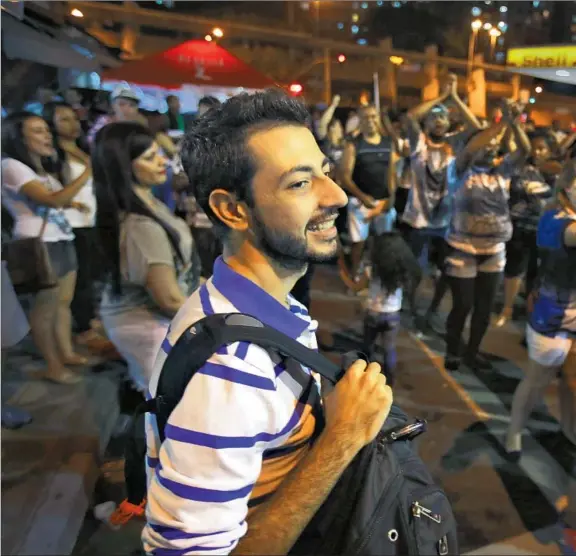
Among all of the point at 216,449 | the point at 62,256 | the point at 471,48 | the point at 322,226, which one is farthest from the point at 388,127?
the point at 216,449

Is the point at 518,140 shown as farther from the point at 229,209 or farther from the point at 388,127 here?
the point at 229,209

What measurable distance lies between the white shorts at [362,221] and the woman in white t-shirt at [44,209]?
5.35 ft

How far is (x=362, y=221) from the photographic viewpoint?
3305mm

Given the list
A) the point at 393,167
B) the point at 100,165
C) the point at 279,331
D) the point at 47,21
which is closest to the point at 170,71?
the point at 47,21

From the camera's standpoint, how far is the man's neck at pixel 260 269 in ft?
2.55

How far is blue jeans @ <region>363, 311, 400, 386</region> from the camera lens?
8.07 feet

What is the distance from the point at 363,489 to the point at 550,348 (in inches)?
52.7

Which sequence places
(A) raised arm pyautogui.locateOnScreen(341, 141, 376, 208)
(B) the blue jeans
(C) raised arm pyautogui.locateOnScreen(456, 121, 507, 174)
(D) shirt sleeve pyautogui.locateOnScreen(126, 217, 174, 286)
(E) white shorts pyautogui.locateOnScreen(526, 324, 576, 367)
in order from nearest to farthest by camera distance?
(D) shirt sleeve pyautogui.locateOnScreen(126, 217, 174, 286) → (E) white shorts pyautogui.locateOnScreen(526, 324, 576, 367) → (B) the blue jeans → (C) raised arm pyautogui.locateOnScreen(456, 121, 507, 174) → (A) raised arm pyautogui.locateOnScreen(341, 141, 376, 208)

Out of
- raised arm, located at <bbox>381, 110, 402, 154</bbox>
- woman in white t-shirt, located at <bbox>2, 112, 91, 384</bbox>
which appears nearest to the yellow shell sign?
woman in white t-shirt, located at <bbox>2, 112, 91, 384</bbox>

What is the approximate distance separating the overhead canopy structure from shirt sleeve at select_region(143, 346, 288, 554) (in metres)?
3.01

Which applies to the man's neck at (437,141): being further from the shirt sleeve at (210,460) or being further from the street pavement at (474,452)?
the shirt sleeve at (210,460)

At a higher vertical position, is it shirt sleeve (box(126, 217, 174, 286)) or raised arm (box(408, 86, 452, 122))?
raised arm (box(408, 86, 452, 122))

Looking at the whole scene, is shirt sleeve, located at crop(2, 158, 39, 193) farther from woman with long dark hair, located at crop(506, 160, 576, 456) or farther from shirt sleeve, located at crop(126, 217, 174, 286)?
woman with long dark hair, located at crop(506, 160, 576, 456)

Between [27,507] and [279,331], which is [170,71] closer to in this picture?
[27,507]
